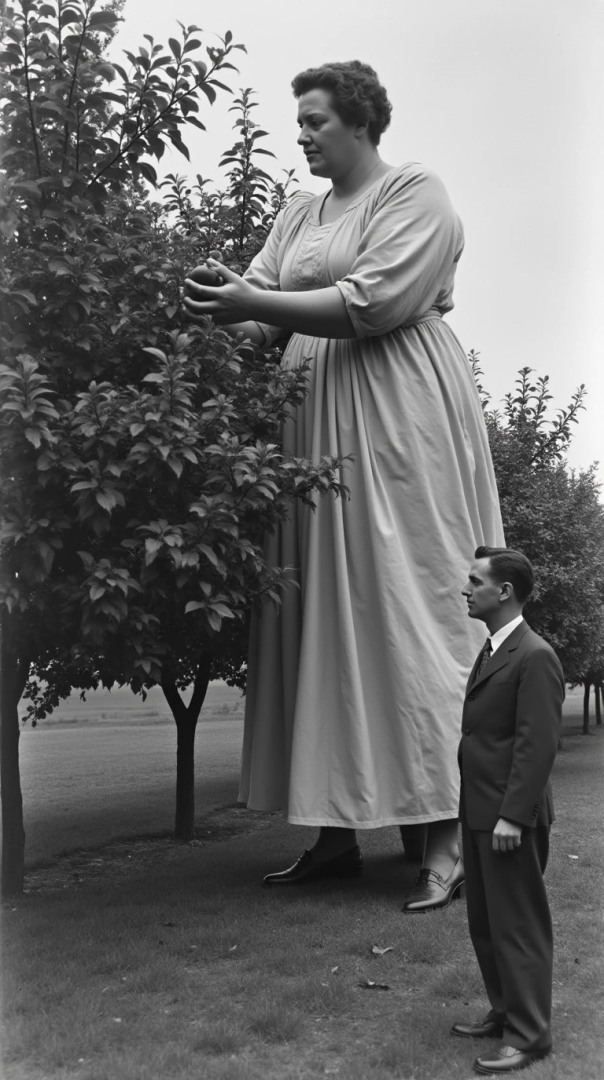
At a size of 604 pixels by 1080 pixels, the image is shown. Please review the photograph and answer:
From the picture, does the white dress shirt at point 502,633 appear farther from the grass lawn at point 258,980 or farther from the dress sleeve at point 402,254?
the dress sleeve at point 402,254

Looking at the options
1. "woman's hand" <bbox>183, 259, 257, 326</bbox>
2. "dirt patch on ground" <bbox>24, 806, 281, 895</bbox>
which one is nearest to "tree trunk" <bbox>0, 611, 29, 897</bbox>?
"dirt patch on ground" <bbox>24, 806, 281, 895</bbox>

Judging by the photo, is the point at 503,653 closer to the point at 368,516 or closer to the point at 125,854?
the point at 368,516

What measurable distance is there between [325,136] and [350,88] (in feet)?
0.95

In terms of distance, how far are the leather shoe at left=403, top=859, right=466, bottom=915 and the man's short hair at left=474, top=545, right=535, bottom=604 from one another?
7.26 feet

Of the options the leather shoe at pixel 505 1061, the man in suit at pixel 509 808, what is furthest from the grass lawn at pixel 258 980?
the man in suit at pixel 509 808

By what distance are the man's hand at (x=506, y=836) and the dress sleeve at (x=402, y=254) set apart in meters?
2.97

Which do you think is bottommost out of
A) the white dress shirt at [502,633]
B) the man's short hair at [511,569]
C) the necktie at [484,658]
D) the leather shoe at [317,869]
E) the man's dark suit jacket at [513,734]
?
the leather shoe at [317,869]

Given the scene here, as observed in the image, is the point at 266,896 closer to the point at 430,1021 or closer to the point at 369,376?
the point at 430,1021

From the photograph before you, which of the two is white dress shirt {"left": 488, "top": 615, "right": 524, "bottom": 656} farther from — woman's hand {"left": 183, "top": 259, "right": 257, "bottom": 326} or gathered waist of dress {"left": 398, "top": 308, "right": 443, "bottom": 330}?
gathered waist of dress {"left": 398, "top": 308, "right": 443, "bottom": 330}

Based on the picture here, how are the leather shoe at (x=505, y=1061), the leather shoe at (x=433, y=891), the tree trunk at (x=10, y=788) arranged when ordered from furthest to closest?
1. the tree trunk at (x=10, y=788)
2. the leather shoe at (x=433, y=891)
3. the leather shoe at (x=505, y=1061)

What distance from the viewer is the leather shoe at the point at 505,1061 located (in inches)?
127

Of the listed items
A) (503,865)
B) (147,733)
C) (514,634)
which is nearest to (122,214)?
(514,634)

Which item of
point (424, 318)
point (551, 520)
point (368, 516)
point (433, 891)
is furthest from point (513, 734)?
point (551, 520)

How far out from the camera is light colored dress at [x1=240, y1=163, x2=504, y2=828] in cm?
545
